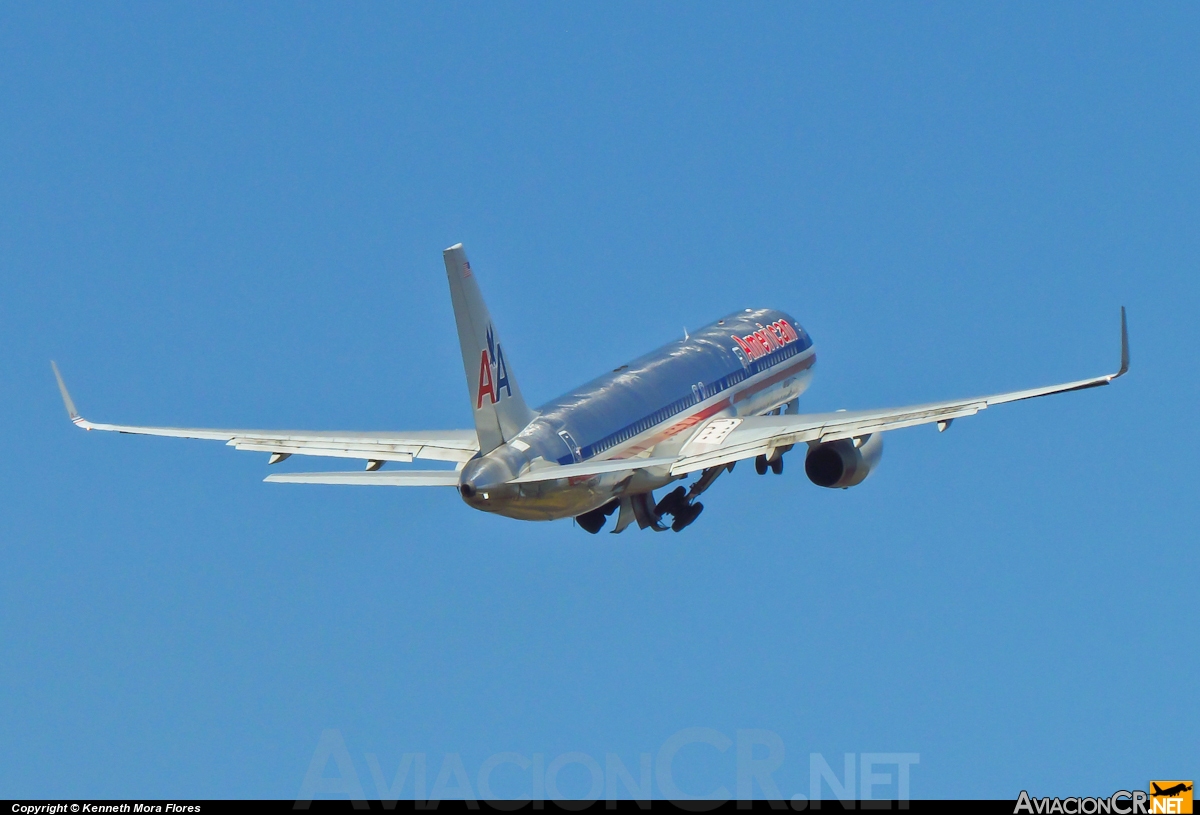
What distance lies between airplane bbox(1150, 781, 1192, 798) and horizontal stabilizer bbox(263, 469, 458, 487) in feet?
60.6

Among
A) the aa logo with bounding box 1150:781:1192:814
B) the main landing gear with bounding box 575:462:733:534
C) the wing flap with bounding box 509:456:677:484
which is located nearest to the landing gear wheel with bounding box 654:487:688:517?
the main landing gear with bounding box 575:462:733:534

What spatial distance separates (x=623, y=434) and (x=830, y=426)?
571 cm

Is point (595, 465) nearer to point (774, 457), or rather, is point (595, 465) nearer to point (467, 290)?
point (467, 290)

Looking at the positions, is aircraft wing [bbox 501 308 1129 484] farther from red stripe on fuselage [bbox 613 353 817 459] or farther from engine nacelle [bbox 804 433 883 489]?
engine nacelle [bbox 804 433 883 489]

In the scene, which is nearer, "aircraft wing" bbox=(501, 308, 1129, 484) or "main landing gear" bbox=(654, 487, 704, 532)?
"aircraft wing" bbox=(501, 308, 1129, 484)

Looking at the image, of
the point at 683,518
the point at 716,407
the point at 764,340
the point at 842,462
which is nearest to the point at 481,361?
the point at 683,518

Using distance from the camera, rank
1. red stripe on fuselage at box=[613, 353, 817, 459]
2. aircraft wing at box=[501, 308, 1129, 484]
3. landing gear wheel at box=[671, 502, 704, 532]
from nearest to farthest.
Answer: aircraft wing at box=[501, 308, 1129, 484] → red stripe on fuselage at box=[613, 353, 817, 459] → landing gear wheel at box=[671, 502, 704, 532]

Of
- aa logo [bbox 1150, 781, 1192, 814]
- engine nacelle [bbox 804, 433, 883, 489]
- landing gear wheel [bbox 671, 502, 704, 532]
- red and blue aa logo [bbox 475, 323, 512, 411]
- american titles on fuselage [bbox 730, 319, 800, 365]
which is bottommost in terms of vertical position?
aa logo [bbox 1150, 781, 1192, 814]

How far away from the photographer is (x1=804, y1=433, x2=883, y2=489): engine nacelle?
239 feet

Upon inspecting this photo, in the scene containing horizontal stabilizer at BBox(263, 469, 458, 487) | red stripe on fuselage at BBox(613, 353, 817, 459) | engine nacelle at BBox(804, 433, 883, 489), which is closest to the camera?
horizontal stabilizer at BBox(263, 469, 458, 487)

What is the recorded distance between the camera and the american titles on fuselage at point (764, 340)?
77.6 metres

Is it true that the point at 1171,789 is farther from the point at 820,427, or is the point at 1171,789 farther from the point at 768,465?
the point at 768,465

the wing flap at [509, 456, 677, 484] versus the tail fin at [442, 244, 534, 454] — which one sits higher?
the tail fin at [442, 244, 534, 454]

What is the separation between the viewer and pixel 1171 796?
54.0 metres
